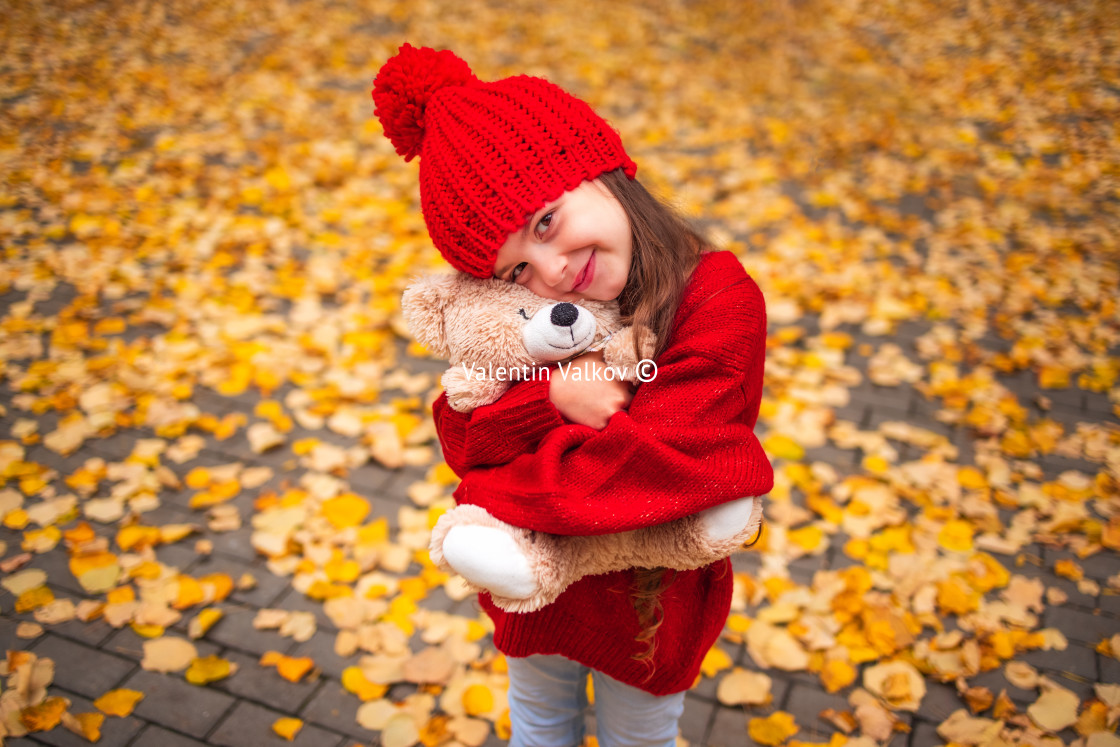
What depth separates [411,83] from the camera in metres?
1.54

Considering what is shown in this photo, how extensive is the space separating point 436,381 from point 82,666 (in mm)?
1952

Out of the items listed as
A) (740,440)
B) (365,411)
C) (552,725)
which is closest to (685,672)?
(552,725)

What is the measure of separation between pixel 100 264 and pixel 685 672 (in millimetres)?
4439

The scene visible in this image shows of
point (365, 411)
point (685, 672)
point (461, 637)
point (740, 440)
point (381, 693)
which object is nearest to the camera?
point (740, 440)

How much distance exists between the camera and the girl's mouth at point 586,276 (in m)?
1.44

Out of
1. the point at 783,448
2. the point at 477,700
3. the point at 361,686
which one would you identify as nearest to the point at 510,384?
the point at 477,700

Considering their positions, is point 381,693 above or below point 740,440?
below

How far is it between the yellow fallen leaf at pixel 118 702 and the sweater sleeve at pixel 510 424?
1.86 m

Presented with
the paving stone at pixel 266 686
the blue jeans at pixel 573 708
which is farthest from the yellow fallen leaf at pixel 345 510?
the blue jeans at pixel 573 708

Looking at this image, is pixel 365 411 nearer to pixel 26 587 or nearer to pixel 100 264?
pixel 26 587

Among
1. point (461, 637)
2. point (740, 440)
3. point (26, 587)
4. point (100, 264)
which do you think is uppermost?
point (740, 440)

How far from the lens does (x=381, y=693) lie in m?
2.61

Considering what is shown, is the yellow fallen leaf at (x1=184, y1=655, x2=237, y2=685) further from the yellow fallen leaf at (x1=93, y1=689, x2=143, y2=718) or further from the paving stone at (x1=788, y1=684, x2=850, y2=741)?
the paving stone at (x1=788, y1=684, x2=850, y2=741)

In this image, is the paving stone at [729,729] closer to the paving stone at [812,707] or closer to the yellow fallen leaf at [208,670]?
the paving stone at [812,707]
